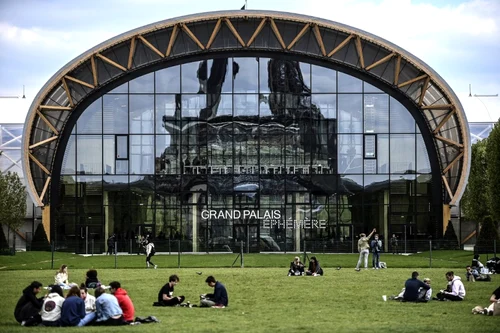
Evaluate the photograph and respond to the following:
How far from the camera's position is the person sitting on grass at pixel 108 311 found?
90.0 ft

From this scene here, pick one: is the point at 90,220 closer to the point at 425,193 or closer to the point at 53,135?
the point at 53,135

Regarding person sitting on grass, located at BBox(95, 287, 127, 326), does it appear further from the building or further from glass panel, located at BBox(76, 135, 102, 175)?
glass panel, located at BBox(76, 135, 102, 175)

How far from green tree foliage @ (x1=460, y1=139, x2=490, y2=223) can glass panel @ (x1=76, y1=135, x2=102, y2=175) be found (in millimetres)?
29024

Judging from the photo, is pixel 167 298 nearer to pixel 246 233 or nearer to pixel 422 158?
pixel 246 233

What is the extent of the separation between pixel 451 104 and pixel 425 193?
659 centimetres

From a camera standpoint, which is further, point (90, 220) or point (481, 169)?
point (481, 169)

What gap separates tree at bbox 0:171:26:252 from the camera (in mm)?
83500

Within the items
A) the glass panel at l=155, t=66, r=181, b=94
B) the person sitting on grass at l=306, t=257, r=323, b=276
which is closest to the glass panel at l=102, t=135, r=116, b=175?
the glass panel at l=155, t=66, r=181, b=94

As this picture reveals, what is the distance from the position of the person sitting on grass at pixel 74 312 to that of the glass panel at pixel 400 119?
52.1 m

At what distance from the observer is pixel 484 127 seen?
103 metres

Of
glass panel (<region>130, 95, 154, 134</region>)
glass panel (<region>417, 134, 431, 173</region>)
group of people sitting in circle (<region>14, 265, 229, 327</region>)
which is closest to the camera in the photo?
group of people sitting in circle (<region>14, 265, 229, 327</region>)

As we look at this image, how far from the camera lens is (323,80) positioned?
77.1 m

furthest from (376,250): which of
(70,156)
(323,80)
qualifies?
(70,156)

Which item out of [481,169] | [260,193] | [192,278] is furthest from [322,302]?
[481,169]
